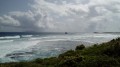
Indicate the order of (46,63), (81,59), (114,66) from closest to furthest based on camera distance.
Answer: (114,66) < (81,59) < (46,63)

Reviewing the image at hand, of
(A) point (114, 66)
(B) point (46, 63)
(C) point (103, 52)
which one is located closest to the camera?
(A) point (114, 66)

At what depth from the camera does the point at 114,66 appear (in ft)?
38.6

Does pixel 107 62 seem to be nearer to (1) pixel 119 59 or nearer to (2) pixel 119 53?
(1) pixel 119 59

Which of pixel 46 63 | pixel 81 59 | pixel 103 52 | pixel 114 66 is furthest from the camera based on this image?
pixel 103 52

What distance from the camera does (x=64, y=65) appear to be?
1230 centimetres

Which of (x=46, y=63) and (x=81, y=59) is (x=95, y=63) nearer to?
(x=81, y=59)

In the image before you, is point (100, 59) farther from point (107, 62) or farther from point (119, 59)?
point (119, 59)

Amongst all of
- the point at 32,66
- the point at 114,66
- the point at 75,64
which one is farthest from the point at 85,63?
the point at 32,66

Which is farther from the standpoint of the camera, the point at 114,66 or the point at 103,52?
the point at 103,52

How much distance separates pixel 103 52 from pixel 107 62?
3288mm

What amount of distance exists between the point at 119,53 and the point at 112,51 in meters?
0.58

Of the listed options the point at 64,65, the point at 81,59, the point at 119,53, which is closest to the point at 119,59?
the point at 119,53

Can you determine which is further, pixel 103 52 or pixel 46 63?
pixel 103 52

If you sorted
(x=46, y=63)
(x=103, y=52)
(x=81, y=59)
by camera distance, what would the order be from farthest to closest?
(x=103, y=52) → (x=46, y=63) → (x=81, y=59)
